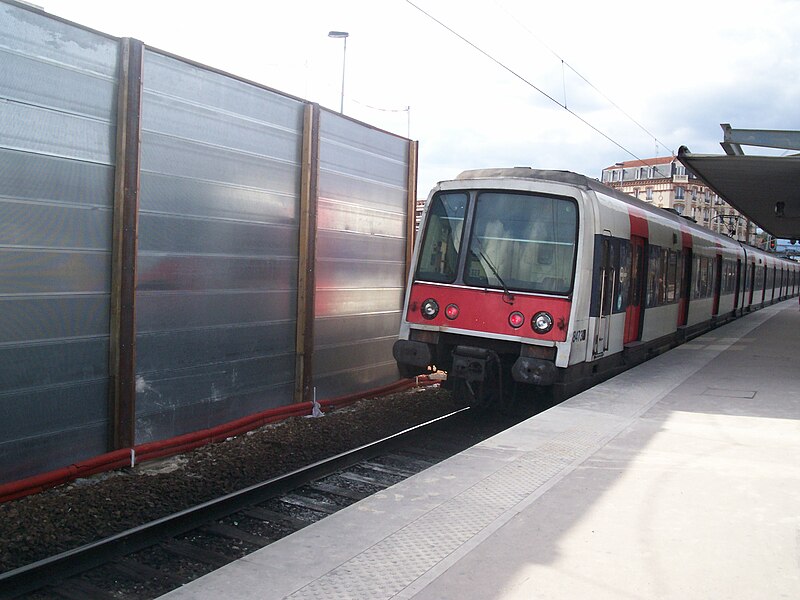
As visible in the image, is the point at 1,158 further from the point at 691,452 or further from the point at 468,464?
the point at 691,452

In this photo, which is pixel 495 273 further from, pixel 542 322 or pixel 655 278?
pixel 655 278

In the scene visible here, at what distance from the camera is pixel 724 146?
1291 cm

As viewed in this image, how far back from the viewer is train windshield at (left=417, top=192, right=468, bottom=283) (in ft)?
29.8

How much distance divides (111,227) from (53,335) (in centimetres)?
108

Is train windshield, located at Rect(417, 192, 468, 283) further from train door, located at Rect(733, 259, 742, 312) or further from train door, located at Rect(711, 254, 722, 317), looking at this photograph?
train door, located at Rect(733, 259, 742, 312)

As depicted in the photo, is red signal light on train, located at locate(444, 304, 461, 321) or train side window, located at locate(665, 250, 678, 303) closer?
red signal light on train, located at locate(444, 304, 461, 321)

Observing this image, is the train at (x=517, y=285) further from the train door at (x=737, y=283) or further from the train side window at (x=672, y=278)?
the train door at (x=737, y=283)

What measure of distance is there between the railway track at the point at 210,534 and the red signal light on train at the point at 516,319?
5.41 ft

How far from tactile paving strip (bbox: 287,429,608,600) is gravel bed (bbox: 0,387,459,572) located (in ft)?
7.83

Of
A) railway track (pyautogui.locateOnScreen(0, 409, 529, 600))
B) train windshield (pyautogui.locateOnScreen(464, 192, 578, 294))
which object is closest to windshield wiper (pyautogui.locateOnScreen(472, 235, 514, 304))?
train windshield (pyautogui.locateOnScreen(464, 192, 578, 294))

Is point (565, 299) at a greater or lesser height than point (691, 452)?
greater

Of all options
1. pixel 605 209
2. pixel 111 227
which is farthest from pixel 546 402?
pixel 111 227

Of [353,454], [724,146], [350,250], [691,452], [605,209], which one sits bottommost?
[353,454]

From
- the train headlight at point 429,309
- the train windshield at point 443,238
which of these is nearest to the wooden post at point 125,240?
the train headlight at point 429,309
